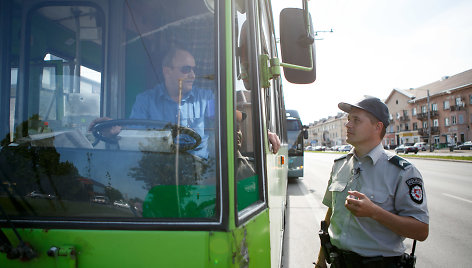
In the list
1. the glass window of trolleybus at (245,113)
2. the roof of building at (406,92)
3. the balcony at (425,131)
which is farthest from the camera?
the roof of building at (406,92)

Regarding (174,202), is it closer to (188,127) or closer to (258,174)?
(188,127)

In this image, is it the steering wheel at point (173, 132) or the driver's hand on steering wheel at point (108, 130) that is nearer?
the steering wheel at point (173, 132)

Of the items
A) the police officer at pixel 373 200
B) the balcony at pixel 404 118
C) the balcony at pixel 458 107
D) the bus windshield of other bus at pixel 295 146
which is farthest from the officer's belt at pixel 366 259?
the balcony at pixel 404 118

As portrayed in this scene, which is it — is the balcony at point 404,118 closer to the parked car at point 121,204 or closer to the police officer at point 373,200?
the police officer at point 373,200

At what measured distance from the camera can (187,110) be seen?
4.17ft

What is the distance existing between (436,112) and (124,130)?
2649 inches

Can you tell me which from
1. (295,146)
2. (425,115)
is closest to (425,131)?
(425,115)

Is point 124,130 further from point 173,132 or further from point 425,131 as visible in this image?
point 425,131

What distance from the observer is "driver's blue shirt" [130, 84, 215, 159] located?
1195 millimetres

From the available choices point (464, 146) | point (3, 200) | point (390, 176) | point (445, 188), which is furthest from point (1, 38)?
point (464, 146)

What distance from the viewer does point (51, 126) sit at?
1326 mm

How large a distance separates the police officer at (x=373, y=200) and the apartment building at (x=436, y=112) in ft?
157

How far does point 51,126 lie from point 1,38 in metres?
0.56

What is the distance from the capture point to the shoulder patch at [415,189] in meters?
1.86
